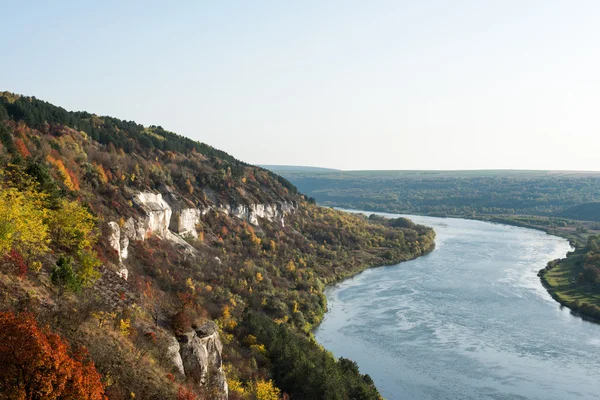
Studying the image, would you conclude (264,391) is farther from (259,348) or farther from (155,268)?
(155,268)

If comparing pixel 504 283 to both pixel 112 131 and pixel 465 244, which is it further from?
pixel 112 131

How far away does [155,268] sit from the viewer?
40.2m

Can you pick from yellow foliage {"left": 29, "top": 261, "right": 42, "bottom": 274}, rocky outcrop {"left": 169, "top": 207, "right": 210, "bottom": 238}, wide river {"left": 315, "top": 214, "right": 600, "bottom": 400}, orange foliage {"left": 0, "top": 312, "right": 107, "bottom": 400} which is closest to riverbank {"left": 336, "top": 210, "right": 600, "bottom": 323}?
wide river {"left": 315, "top": 214, "right": 600, "bottom": 400}

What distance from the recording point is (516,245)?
10431 cm

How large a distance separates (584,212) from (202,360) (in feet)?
552

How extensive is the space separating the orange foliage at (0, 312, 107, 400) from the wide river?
27887 mm

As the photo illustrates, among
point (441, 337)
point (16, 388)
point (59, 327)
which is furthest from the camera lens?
point (441, 337)

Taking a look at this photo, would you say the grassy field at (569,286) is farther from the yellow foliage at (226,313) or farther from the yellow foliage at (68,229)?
the yellow foliage at (68,229)

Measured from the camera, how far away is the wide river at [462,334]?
36719 millimetres

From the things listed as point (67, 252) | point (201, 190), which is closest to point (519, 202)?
point (201, 190)

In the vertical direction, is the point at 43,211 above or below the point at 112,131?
below

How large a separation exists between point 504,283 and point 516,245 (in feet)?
136

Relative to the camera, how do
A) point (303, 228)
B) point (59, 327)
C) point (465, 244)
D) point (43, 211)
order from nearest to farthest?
point (59, 327), point (43, 211), point (303, 228), point (465, 244)

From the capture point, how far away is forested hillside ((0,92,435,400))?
15.6 metres
